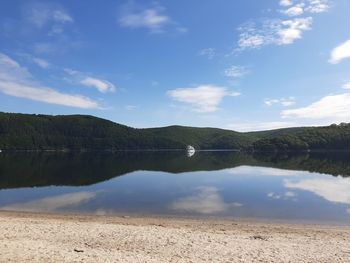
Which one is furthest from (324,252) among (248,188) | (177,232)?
(248,188)

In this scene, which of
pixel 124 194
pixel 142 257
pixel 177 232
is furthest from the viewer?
pixel 124 194

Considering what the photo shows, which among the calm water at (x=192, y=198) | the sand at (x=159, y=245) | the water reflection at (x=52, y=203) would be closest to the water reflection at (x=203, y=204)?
the calm water at (x=192, y=198)

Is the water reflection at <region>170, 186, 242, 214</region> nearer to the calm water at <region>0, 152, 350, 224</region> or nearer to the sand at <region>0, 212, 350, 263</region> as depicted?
the calm water at <region>0, 152, 350, 224</region>

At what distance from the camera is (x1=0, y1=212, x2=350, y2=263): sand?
17.5 metres

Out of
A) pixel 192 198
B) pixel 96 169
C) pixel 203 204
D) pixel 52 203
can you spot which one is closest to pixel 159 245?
pixel 203 204

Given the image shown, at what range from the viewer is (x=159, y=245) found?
20.2 meters

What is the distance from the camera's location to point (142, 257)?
17.5 m

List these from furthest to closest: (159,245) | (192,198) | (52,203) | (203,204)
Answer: (192,198)
(52,203)
(203,204)
(159,245)

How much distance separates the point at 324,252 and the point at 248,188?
4022 centimetres

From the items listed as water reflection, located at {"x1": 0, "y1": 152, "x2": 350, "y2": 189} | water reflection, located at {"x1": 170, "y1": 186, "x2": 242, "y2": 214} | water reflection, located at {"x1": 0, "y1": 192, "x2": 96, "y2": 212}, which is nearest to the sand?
water reflection, located at {"x1": 170, "y1": 186, "x2": 242, "y2": 214}

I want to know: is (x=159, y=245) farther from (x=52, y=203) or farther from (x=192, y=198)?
(x=192, y=198)

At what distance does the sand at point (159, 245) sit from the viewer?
17.5 m

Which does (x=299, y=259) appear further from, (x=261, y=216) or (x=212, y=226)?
(x=261, y=216)

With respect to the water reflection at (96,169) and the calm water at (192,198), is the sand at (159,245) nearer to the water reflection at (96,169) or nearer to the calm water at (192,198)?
the calm water at (192,198)
